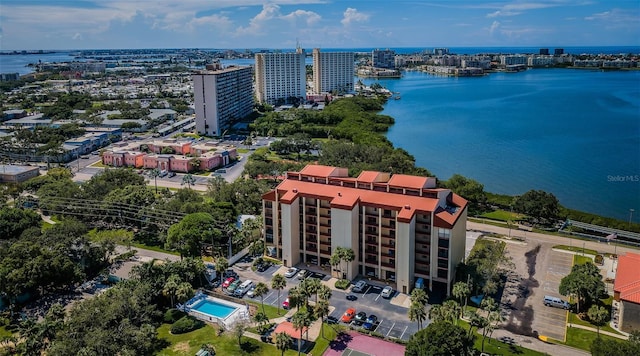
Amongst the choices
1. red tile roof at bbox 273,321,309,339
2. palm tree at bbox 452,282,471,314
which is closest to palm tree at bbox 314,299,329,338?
red tile roof at bbox 273,321,309,339

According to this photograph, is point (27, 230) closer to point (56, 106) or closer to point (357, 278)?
point (357, 278)

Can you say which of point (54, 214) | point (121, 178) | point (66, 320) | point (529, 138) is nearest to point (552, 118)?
point (529, 138)

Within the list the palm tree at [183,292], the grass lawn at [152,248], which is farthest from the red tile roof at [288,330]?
the grass lawn at [152,248]

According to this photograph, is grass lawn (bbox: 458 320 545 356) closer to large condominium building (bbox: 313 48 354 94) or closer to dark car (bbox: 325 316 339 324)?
dark car (bbox: 325 316 339 324)

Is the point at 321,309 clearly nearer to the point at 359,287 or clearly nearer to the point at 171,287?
the point at 359,287

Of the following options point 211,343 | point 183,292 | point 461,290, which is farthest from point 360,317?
point 183,292

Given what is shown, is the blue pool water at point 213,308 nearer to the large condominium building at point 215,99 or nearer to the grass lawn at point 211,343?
the grass lawn at point 211,343
